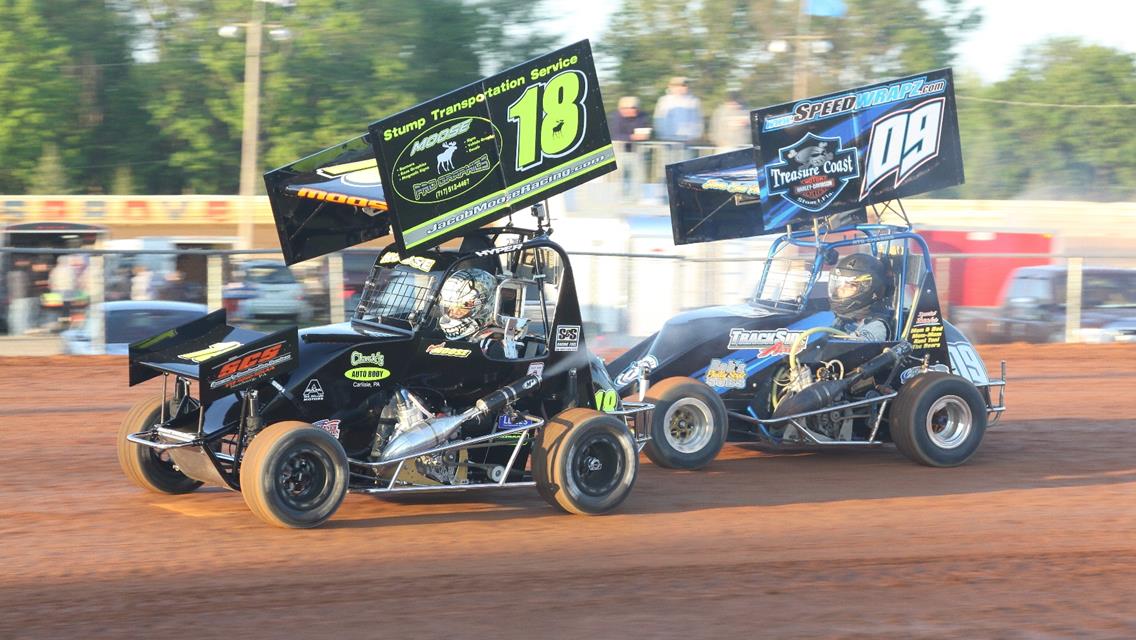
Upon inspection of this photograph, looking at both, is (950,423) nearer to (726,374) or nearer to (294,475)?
(726,374)

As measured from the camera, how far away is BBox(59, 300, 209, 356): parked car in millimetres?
17328

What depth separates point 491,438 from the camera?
8.88m

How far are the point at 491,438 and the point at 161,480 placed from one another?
2.43m

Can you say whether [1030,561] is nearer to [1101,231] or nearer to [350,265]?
[350,265]

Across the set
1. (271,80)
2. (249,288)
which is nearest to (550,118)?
(249,288)

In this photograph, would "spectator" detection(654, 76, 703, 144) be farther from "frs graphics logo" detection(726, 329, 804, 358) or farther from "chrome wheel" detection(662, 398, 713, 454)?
"chrome wheel" detection(662, 398, 713, 454)

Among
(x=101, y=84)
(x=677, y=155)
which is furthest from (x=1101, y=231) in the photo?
(x=101, y=84)

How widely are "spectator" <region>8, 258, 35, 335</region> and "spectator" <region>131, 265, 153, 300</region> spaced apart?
1275 mm

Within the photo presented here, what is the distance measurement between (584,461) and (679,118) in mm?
12075

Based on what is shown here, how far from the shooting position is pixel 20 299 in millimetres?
17109

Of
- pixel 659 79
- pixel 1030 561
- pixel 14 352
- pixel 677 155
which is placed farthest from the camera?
pixel 659 79

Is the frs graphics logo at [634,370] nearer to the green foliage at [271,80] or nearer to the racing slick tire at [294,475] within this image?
the racing slick tire at [294,475]

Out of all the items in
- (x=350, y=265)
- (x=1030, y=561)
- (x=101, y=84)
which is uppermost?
(x=101, y=84)

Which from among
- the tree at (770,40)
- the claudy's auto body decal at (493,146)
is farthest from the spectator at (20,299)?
the tree at (770,40)
